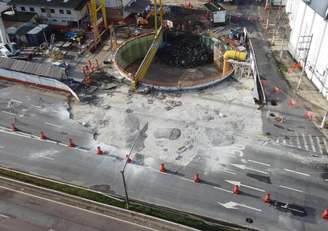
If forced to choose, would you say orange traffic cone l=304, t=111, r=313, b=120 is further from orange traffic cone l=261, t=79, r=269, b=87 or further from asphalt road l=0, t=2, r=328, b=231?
orange traffic cone l=261, t=79, r=269, b=87

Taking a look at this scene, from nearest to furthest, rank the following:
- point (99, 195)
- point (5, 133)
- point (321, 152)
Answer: point (99, 195), point (321, 152), point (5, 133)

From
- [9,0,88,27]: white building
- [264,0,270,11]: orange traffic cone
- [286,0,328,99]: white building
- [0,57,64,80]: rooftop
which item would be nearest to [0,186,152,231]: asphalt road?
[0,57,64,80]: rooftop

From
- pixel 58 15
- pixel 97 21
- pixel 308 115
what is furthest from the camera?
pixel 58 15

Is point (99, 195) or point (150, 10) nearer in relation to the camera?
point (99, 195)

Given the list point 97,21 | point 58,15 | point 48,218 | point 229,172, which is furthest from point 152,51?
point 48,218

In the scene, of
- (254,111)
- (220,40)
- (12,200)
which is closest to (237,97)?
(254,111)

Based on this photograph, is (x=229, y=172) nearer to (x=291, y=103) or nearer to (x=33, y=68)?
(x=291, y=103)

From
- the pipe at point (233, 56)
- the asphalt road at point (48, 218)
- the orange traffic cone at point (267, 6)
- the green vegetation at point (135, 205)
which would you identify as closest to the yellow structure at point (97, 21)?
the pipe at point (233, 56)

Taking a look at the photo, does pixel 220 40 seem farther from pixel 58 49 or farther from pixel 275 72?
pixel 58 49
